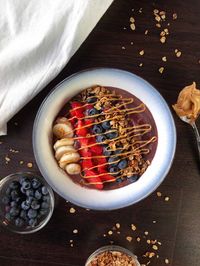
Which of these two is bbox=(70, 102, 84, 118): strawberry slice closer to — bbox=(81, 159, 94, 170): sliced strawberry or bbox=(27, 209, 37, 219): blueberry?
bbox=(81, 159, 94, 170): sliced strawberry

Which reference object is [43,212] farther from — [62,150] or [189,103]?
[189,103]

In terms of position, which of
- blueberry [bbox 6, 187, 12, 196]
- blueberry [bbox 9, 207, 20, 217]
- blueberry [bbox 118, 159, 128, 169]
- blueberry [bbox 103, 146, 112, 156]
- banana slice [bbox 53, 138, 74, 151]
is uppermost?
banana slice [bbox 53, 138, 74, 151]

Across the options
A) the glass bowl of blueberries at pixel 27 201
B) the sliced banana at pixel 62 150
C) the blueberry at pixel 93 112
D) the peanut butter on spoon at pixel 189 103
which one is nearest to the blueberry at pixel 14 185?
the glass bowl of blueberries at pixel 27 201

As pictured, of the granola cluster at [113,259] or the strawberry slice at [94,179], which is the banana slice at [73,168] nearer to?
the strawberry slice at [94,179]

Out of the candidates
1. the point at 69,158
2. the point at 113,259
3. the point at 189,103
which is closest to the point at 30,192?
the point at 69,158

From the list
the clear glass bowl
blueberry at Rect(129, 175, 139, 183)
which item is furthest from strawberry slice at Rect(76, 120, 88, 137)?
the clear glass bowl

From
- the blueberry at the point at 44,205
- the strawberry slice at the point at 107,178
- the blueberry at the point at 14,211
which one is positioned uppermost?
the strawberry slice at the point at 107,178
